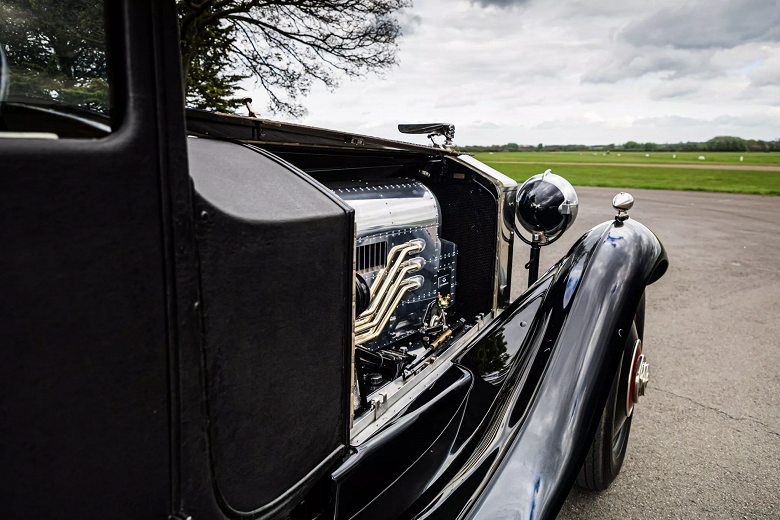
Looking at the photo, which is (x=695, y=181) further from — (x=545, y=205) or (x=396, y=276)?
(x=396, y=276)

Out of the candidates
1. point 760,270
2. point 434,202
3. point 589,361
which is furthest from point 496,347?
point 760,270

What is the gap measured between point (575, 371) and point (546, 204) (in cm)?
151

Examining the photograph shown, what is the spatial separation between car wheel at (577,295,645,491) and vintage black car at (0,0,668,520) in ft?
0.10

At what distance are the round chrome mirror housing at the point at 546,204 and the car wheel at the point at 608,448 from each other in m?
0.74

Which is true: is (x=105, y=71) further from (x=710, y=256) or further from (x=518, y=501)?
(x=710, y=256)

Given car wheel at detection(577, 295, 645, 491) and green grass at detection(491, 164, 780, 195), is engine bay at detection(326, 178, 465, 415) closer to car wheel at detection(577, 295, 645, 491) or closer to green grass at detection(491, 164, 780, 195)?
car wheel at detection(577, 295, 645, 491)

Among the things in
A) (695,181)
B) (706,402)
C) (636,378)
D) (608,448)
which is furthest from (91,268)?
(695,181)

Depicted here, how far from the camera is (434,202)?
8.71 ft

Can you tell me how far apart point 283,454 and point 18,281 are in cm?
67

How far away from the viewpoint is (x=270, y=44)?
4.42 metres

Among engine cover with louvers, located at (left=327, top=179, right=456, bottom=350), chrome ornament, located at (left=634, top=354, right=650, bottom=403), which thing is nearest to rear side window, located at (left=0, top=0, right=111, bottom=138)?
engine cover with louvers, located at (left=327, top=179, right=456, bottom=350)

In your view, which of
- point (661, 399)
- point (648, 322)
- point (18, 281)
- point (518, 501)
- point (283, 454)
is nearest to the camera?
point (18, 281)

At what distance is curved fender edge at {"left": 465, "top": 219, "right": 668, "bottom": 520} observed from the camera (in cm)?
127

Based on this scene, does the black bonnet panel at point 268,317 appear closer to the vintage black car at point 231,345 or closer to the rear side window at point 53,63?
the vintage black car at point 231,345
